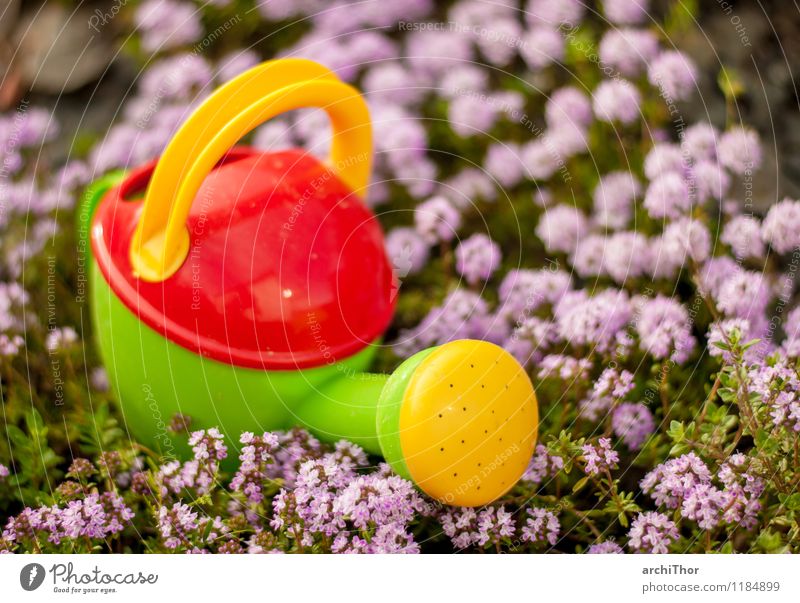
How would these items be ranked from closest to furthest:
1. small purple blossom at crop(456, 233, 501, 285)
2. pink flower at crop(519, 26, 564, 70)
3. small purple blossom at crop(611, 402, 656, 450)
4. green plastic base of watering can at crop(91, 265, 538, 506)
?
green plastic base of watering can at crop(91, 265, 538, 506) → small purple blossom at crop(611, 402, 656, 450) → small purple blossom at crop(456, 233, 501, 285) → pink flower at crop(519, 26, 564, 70)

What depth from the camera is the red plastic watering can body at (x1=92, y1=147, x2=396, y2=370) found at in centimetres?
54

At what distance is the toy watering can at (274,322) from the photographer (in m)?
0.51

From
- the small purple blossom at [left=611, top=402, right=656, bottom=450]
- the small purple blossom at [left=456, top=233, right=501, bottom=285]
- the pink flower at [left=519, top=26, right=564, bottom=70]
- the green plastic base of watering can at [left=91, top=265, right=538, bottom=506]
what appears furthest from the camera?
the pink flower at [left=519, top=26, right=564, bottom=70]

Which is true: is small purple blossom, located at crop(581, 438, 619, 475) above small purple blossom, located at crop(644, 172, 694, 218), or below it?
below

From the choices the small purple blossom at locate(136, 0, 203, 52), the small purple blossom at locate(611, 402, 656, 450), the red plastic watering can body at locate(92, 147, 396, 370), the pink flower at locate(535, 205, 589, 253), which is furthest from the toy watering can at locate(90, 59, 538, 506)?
the small purple blossom at locate(136, 0, 203, 52)

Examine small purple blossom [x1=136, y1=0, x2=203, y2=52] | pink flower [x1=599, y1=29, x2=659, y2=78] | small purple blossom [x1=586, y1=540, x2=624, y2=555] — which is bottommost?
small purple blossom [x1=586, y1=540, x2=624, y2=555]

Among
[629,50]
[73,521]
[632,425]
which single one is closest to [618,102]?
Result: [629,50]

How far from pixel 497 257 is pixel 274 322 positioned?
0.28 meters

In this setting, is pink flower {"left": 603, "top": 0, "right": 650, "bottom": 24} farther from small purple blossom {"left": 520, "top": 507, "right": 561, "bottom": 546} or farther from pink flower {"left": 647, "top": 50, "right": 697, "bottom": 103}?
small purple blossom {"left": 520, "top": 507, "right": 561, "bottom": 546}

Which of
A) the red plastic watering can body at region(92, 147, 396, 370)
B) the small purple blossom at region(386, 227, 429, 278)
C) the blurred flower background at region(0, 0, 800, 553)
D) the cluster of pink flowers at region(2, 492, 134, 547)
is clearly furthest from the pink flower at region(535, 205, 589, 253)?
the cluster of pink flowers at region(2, 492, 134, 547)

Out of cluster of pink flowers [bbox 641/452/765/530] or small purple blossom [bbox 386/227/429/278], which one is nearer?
cluster of pink flowers [bbox 641/452/765/530]

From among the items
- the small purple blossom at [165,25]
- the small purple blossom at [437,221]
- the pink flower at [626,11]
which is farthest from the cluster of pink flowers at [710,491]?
the small purple blossom at [165,25]

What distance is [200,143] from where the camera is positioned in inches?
21.2

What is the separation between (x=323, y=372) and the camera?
0.56 metres
